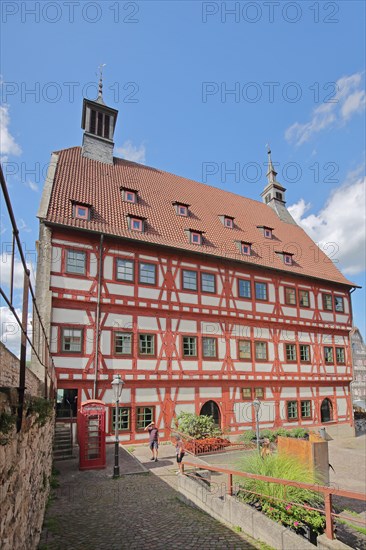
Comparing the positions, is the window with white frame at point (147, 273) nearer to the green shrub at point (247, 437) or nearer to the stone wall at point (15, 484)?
the green shrub at point (247, 437)

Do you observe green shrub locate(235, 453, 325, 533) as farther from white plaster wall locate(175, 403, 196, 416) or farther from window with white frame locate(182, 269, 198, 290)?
window with white frame locate(182, 269, 198, 290)

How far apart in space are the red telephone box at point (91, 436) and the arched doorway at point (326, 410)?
17.0 meters

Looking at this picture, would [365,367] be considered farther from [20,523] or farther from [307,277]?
[20,523]

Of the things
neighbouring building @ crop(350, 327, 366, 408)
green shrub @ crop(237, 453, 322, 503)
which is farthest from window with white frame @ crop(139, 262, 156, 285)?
neighbouring building @ crop(350, 327, 366, 408)

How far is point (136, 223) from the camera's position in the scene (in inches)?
797

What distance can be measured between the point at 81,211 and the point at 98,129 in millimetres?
8699

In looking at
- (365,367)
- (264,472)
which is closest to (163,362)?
(264,472)

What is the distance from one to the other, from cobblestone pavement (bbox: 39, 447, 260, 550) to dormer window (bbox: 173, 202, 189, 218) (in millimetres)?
15419

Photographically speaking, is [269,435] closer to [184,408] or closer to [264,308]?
[184,408]

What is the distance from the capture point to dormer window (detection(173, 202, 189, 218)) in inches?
923

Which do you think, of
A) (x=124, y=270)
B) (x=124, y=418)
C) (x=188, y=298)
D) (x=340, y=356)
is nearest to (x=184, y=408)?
(x=124, y=418)

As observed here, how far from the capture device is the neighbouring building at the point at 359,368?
57.0 metres

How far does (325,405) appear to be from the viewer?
25531 mm

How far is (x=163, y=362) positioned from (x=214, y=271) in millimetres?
5990
